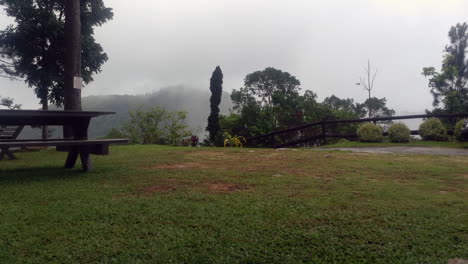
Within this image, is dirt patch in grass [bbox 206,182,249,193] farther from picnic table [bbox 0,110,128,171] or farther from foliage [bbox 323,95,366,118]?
foliage [bbox 323,95,366,118]

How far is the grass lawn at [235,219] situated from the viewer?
1681mm

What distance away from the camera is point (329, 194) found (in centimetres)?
281

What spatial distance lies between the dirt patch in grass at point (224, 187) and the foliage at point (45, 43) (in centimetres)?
918

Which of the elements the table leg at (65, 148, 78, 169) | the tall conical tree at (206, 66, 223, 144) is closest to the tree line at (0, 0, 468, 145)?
the tall conical tree at (206, 66, 223, 144)

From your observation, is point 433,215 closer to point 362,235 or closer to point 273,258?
point 362,235

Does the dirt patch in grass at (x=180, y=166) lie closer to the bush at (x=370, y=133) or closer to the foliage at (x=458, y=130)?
the bush at (x=370, y=133)

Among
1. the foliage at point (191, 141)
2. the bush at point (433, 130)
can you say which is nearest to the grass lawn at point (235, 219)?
the bush at point (433, 130)

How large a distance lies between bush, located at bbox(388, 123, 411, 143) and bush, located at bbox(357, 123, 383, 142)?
401 mm

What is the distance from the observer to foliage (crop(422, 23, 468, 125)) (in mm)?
20812

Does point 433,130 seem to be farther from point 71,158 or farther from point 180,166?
point 71,158

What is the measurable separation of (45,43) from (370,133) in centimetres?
1145

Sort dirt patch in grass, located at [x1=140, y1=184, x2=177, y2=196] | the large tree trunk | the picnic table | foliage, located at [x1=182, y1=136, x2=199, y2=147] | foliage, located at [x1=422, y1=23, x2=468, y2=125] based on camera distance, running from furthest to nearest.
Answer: foliage, located at [x1=422, y1=23, x2=468, y2=125] < foliage, located at [x1=182, y1=136, x2=199, y2=147] < the large tree trunk < the picnic table < dirt patch in grass, located at [x1=140, y1=184, x2=177, y2=196]

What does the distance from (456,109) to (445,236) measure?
2367cm

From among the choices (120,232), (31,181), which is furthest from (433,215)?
(31,181)
